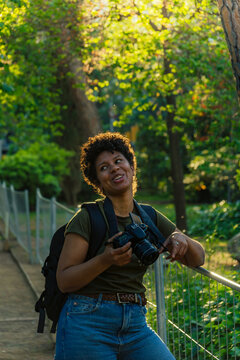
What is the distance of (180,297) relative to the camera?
6.33m

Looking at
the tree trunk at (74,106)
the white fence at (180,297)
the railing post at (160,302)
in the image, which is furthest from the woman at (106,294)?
the tree trunk at (74,106)

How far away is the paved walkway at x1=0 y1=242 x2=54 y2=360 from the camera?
5934 mm

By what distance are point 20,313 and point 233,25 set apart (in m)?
4.34

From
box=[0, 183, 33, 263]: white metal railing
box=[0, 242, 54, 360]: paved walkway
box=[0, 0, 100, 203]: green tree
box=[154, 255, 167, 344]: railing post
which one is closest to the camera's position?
box=[154, 255, 167, 344]: railing post

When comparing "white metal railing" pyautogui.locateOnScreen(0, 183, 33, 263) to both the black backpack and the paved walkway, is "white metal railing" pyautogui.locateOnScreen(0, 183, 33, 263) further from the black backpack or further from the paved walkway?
the black backpack

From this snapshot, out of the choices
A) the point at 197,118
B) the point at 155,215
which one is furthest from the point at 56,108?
the point at 155,215

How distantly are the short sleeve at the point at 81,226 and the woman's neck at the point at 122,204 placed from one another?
7.6 inches

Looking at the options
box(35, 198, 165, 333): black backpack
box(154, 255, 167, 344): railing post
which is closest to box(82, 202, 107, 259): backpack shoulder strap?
box(35, 198, 165, 333): black backpack

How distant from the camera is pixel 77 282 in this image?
111 inches

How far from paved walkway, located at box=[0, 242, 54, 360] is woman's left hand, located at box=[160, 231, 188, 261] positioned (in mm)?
3042

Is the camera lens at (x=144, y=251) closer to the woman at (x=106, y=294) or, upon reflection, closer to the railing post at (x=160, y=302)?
the woman at (x=106, y=294)

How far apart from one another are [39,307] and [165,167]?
102ft

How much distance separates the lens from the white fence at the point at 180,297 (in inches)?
151

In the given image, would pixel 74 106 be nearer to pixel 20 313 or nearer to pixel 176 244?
pixel 20 313
